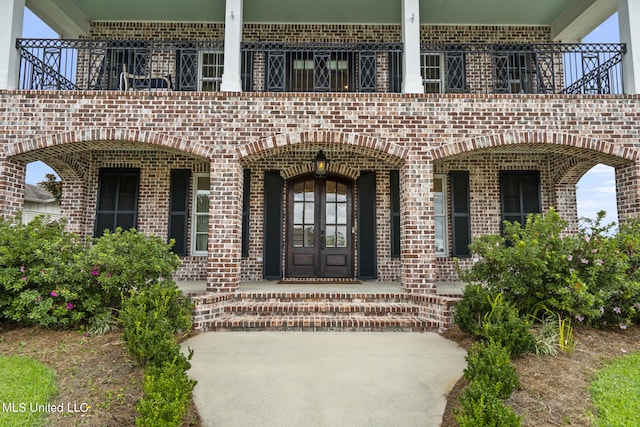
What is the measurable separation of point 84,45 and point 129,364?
5.86 metres

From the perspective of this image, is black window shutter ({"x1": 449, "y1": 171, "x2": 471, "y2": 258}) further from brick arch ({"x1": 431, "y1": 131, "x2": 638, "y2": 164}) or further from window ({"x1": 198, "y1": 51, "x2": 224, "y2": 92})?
window ({"x1": 198, "y1": 51, "x2": 224, "y2": 92})

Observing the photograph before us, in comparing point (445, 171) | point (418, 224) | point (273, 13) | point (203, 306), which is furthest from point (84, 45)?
point (445, 171)

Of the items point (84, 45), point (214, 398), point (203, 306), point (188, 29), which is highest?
point (188, 29)

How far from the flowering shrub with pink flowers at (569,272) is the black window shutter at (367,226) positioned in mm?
3316

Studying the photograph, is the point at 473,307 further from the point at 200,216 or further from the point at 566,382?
the point at 200,216

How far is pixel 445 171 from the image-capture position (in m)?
8.18

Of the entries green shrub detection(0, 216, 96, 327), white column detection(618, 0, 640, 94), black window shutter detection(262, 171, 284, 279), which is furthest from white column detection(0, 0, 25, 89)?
white column detection(618, 0, 640, 94)

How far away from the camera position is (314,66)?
253 inches

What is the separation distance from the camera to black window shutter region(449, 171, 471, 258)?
798 centimetres

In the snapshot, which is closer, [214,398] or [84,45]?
[214,398]

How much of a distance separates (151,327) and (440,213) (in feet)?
21.2

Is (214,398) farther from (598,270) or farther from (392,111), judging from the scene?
(392,111)

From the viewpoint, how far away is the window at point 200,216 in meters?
7.99

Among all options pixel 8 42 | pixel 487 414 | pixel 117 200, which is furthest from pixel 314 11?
pixel 487 414
